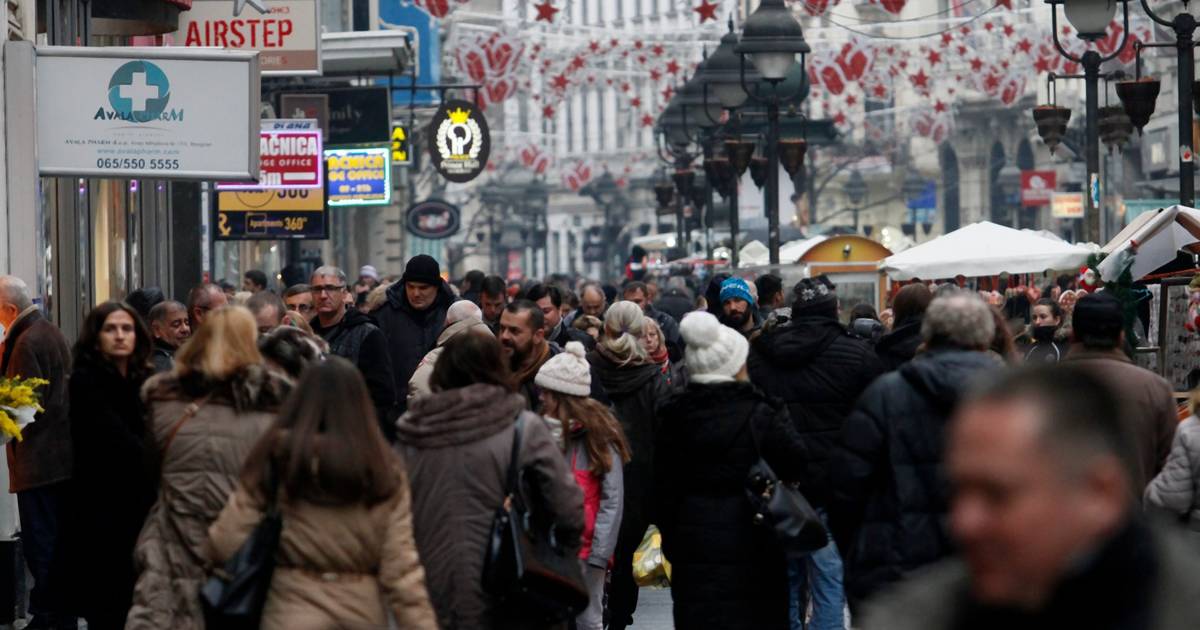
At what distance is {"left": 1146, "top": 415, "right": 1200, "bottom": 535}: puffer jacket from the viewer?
26.4 feet

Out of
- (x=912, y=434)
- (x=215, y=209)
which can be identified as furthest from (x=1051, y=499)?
(x=215, y=209)

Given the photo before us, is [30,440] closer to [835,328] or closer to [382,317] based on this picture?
[382,317]

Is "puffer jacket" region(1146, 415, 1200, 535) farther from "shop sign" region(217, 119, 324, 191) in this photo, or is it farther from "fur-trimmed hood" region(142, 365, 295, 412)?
"shop sign" region(217, 119, 324, 191)

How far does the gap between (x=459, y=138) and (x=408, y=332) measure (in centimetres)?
2177

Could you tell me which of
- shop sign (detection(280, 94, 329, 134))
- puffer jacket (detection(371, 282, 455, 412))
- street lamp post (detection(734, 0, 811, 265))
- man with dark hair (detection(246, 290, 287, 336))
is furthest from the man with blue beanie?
shop sign (detection(280, 94, 329, 134))

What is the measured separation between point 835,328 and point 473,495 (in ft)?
10.2

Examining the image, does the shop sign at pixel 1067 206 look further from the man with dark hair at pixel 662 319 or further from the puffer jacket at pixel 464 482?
the puffer jacket at pixel 464 482

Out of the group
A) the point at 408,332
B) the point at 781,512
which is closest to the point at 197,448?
the point at 781,512

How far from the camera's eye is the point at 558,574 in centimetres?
725

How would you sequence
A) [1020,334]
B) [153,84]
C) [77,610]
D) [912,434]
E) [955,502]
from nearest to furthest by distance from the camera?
[955,502] < [912,434] < [77,610] < [153,84] < [1020,334]

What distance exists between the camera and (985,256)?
806 inches

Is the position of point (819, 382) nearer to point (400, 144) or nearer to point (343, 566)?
point (343, 566)

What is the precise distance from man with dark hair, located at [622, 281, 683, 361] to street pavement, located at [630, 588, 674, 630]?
1.58 metres

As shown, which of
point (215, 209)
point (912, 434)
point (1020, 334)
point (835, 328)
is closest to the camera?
point (912, 434)
